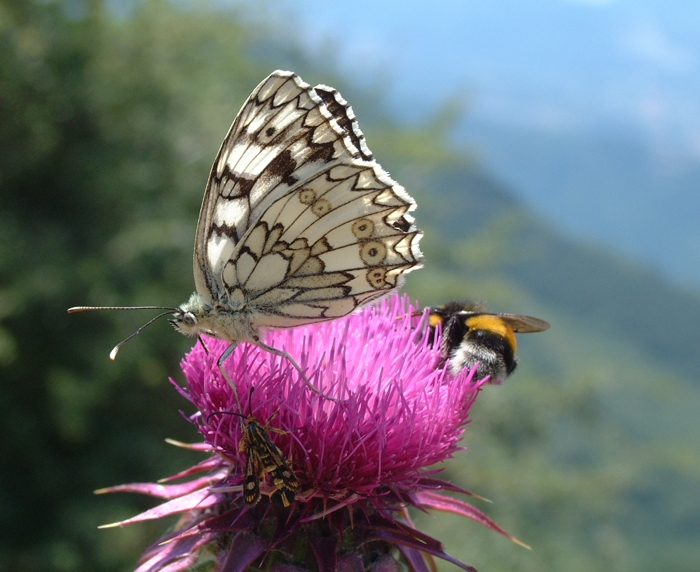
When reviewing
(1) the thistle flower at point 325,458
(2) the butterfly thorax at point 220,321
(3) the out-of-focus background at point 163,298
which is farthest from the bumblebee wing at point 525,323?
(3) the out-of-focus background at point 163,298

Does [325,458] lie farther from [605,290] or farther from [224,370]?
[605,290]

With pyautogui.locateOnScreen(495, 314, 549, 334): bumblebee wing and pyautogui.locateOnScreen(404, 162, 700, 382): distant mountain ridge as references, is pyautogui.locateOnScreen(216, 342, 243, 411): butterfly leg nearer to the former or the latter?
pyautogui.locateOnScreen(495, 314, 549, 334): bumblebee wing

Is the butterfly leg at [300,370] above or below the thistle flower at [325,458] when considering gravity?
above

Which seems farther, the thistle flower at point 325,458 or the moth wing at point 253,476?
the thistle flower at point 325,458

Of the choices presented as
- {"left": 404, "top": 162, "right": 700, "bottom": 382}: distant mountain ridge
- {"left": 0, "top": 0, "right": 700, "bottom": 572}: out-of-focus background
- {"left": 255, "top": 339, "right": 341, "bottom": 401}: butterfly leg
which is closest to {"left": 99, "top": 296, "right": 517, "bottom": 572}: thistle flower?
{"left": 255, "top": 339, "right": 341, "bottom": 401}: butterfly leg

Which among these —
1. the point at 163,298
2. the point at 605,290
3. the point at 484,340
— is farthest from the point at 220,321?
the point at 605,290

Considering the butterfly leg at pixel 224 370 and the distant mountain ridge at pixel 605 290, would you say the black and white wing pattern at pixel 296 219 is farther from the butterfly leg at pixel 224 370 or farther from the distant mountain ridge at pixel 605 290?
the distant mountain ridge at pixel 605 290

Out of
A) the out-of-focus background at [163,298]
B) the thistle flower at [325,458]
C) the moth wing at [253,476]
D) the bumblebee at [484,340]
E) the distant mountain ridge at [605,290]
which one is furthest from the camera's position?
the distant mountain ridge at [605,290]
